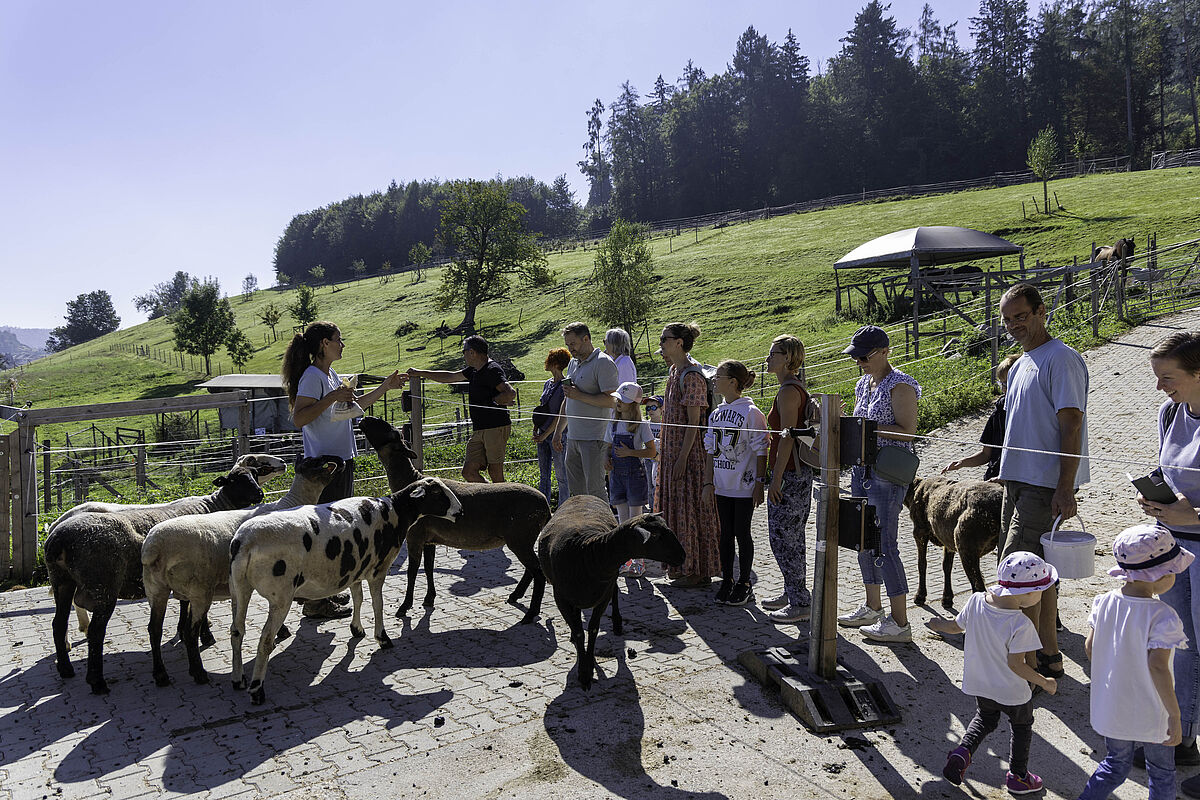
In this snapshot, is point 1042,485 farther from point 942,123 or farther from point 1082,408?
point 942,123

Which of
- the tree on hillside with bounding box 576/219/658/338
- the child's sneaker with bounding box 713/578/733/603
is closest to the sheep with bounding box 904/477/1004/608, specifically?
the child's sneaker with bounding box 713/578/733/603

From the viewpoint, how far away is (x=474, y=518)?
6879mm

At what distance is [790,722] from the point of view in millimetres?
4660

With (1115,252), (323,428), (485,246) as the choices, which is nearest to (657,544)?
(323,428)

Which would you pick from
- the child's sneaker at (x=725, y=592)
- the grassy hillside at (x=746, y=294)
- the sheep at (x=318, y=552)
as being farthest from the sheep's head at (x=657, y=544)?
the grassy hillside at (x=746, y=294)

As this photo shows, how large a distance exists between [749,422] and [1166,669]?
366 cm

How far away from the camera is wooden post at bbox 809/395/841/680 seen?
499cm

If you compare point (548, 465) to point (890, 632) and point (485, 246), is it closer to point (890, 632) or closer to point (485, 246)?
point (890, 632)

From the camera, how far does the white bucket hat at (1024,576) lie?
371 centimetres

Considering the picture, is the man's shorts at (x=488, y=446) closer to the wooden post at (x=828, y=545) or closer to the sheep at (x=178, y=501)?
the sheep at (x=178, y=501)

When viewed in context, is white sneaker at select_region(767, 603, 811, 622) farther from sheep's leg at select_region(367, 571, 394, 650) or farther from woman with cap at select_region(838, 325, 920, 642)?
sheep's leg at select_region(367, 571, 394, 650)

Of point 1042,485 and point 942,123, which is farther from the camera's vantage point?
point 942,123

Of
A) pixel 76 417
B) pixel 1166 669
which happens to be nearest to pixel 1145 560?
pixel 1166 669

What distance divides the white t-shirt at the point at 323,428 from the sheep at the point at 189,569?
0.96 meters
